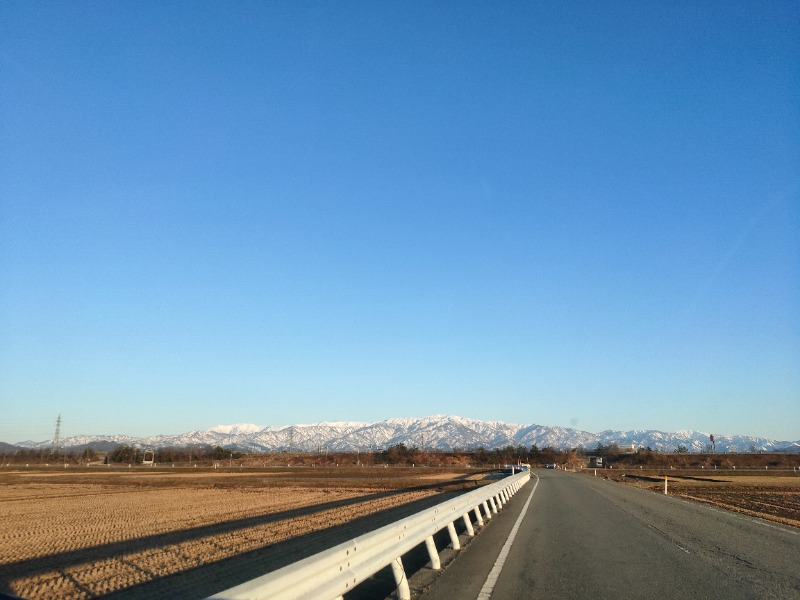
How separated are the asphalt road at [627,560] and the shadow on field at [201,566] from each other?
337 centimetres

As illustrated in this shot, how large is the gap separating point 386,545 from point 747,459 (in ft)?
437

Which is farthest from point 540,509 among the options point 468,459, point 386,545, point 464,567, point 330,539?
point 468,459

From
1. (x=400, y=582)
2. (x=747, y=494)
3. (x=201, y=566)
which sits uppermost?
(x=400, y=582)

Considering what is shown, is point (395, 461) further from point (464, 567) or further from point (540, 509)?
point (464, 567)

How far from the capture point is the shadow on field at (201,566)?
9055 millimetres

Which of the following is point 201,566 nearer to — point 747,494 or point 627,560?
point 627,560

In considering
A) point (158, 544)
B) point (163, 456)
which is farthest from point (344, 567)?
point (163, 456)

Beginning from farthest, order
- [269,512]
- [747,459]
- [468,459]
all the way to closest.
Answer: [468,459], [747,459], [269,512]

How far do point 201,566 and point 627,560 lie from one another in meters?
7.40

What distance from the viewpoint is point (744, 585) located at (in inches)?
313

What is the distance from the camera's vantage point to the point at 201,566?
35.8 feet

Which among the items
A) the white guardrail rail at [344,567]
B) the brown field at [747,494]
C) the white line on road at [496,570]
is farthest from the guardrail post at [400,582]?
the brown field at [747,494]

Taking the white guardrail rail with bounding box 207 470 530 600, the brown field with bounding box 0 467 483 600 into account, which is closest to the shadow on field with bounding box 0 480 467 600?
the brown field with bounding box 0 467 483 600

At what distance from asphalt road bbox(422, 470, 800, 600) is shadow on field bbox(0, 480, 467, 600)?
3.37 m
